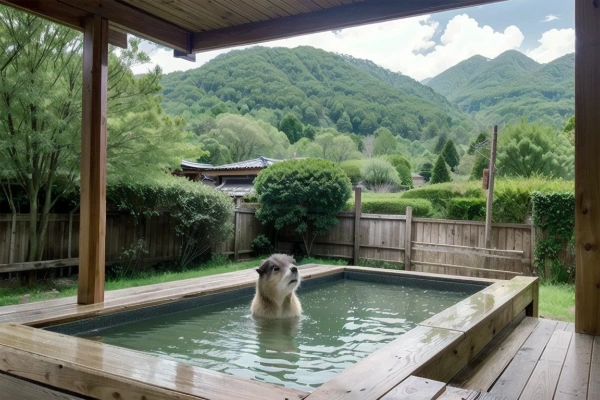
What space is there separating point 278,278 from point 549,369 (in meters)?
2.59

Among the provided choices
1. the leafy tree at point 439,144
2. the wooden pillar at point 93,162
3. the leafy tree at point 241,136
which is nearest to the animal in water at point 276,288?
the wooden pillar at point 93,162

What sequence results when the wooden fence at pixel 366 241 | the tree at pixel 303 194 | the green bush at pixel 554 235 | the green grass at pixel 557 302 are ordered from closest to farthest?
the green grass at pixel 557 302
the wooden fence at pixel 366 241
the green bush at pixel 554 235
the tree at pixel 303 194

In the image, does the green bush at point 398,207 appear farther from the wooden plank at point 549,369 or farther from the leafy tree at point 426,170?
the leafy tree at point 426,170

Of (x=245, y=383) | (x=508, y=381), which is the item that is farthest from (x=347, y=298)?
(x=245, y=383)

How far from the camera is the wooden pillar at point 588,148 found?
3.20m

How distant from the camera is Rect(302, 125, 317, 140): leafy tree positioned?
44.6 metres

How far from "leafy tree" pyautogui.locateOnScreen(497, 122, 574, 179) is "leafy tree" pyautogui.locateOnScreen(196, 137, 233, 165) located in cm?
2262

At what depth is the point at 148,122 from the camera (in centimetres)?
817

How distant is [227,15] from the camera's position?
14.8ft

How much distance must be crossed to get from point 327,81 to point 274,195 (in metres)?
38.7

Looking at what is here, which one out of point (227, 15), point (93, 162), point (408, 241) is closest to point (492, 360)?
point (93, 162)

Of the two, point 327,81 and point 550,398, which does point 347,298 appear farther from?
point 327,81

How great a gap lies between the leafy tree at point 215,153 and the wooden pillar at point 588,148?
34448 millimetres

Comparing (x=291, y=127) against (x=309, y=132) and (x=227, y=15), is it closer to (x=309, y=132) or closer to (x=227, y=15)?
(x=309, y=132)
